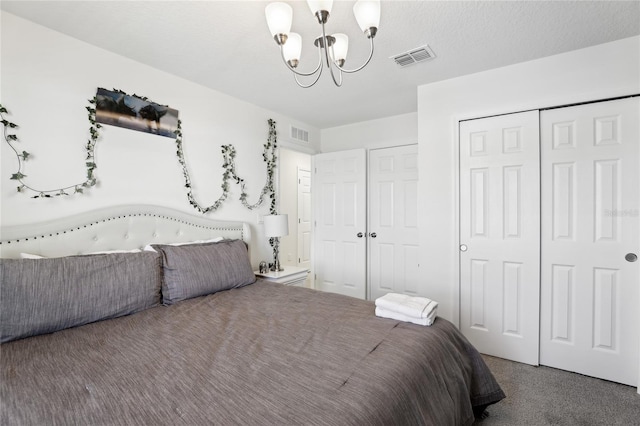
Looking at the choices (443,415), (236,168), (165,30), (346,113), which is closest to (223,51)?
(165,30)

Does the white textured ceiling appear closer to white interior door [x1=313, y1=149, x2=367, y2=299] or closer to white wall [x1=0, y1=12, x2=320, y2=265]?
white wall [x1=0, y1=12, x2=320, y2=265]

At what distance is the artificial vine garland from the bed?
232mm

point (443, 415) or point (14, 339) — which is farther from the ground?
point (14, 339)

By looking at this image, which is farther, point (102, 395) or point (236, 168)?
point (236, 168)

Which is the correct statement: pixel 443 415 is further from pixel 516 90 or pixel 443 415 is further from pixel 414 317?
pixel 516 90

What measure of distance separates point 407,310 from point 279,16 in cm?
165

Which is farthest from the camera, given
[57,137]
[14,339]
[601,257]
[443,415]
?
[601,257]

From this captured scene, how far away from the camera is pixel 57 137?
1.95 metres

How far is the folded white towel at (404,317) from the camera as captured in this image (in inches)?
62.8

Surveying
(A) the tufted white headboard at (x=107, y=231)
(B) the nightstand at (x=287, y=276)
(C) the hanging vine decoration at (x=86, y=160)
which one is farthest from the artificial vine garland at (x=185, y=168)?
(B) the nightstand at (x=287, y=276)

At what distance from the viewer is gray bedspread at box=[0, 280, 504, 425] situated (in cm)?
92

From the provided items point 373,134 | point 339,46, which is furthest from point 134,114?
point 373,134

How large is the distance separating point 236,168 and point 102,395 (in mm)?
2455

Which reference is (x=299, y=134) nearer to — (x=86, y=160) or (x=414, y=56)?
(x=414, y=56)
